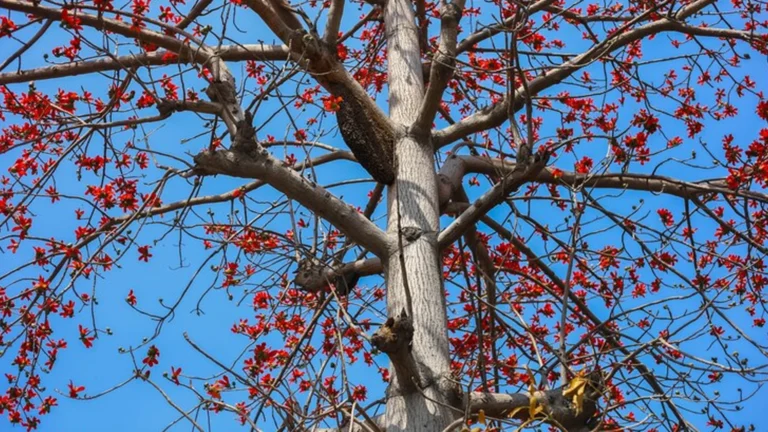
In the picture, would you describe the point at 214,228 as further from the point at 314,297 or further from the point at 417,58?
the point at 417,58

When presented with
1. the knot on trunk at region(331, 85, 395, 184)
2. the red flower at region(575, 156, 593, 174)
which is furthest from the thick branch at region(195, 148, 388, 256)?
the red flower at region(575, 156, 593, 174)

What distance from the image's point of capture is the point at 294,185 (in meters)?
3.96

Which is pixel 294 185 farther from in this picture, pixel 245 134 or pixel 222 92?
pixel 222 92

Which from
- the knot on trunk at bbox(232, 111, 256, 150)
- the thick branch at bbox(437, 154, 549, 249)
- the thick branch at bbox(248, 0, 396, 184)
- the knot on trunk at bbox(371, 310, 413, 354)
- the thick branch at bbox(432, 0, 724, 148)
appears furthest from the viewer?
the thick branch at bbox(432, 0, 724, 148)

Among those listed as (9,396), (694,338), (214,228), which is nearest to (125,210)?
(214,228)

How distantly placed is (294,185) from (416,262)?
0.77m

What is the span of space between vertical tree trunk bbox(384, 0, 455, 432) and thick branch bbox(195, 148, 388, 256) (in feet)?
0.53

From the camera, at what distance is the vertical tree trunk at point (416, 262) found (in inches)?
138

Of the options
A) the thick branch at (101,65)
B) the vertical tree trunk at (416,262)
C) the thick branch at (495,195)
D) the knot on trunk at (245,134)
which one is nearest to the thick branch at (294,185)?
the knot on trunk at (245,134)

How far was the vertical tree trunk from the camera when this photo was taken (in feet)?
11.5

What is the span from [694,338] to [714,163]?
1907mm

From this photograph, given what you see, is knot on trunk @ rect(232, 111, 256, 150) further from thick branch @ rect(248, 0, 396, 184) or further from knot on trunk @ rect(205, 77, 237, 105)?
thick branch @ rect(248, 0, 396, 184)

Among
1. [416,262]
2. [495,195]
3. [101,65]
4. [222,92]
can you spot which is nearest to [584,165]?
[495,195]

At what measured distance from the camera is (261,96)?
11.9 ft
